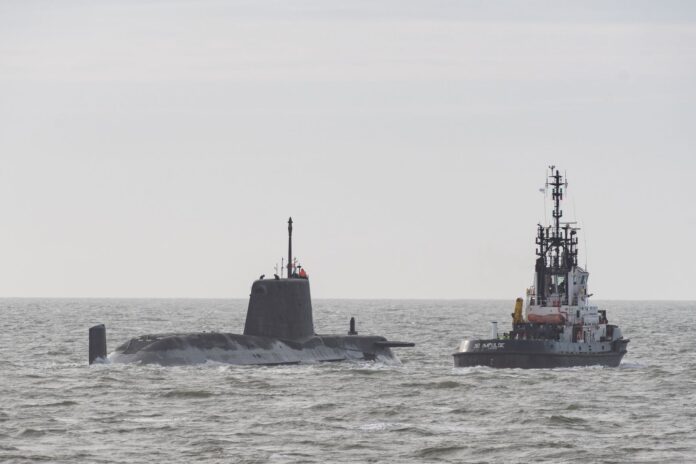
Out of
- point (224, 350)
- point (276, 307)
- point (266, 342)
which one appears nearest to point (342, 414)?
point (224, 350)

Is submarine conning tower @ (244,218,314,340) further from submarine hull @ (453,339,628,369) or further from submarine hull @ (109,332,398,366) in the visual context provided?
submarine hull @ (453,339,628,369)

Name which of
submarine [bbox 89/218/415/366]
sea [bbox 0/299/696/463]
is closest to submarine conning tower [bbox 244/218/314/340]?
submarine [bbox 89/218/415/366]

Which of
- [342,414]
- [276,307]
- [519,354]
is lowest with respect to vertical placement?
[342,414]

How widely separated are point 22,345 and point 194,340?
26.2 m

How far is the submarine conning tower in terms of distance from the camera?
55031 millimetres

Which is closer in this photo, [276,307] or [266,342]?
[266,342]

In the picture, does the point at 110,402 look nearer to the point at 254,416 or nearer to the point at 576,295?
the point at 254,416

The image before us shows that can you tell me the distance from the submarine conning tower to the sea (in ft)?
7.69

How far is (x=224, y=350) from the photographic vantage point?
52625mm

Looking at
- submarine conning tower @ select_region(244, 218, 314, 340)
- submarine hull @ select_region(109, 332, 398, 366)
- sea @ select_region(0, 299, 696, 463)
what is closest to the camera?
sea @ select_region(0, 299, 696, 463)

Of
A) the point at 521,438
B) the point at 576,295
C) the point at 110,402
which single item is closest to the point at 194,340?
the point at 110,402

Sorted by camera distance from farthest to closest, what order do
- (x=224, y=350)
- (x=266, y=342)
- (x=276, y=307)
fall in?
(x=276, y=307) → (x=266, y=342) → (x=224, y=350)

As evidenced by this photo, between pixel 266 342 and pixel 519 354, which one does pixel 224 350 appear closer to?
pixel 266 342

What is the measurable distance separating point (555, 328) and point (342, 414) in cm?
1920
